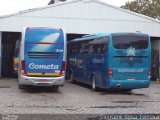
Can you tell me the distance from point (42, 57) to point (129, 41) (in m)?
4.22

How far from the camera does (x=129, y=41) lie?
22.5 metres

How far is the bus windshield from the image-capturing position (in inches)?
880

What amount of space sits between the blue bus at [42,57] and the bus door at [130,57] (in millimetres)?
2559

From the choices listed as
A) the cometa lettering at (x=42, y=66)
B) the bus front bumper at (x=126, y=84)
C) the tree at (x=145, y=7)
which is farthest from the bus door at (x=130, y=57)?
the tree at (x=145, y=7)

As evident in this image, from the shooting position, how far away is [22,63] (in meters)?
22.3

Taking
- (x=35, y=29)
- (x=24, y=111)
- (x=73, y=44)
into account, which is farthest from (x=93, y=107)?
(x=73, y=44)

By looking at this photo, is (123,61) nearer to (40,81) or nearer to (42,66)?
(42,66)

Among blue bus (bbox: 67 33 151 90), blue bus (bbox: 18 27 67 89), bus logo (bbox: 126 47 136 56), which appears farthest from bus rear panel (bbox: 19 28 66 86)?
bus logo (bbox: 126 47 136 56)

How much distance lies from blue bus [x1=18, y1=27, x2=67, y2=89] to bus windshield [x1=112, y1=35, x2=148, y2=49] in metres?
2.52

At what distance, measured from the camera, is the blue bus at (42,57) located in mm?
22297

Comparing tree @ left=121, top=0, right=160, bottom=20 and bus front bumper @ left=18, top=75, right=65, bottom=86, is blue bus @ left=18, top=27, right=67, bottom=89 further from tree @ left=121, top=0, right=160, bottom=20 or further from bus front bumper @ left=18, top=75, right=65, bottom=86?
tree @ left=121, top=0, right=160, bottom=20

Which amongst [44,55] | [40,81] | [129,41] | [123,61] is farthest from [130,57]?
[40,81]

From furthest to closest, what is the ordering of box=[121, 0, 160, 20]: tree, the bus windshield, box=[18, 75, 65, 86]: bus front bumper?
box=[121, 0, 160, 20]: tree < the bus windshield < box=[18, 75, 65, 86]: bus front bumper

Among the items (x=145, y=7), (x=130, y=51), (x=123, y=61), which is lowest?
(x=123, y=61)
